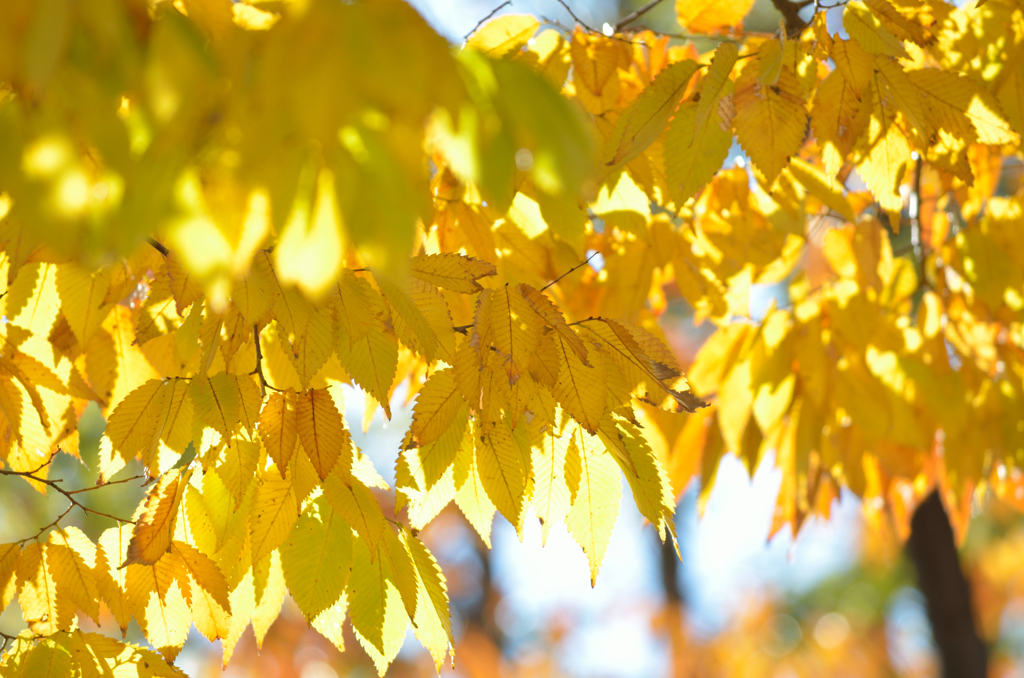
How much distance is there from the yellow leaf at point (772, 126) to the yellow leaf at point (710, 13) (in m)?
0.35

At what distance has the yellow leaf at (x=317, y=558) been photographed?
2.89ft

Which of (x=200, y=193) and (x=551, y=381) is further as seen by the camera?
(x=551, y=381)

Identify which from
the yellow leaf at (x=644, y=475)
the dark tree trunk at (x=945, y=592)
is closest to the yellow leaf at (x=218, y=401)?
the yellow leaf at (x=644, y=475)

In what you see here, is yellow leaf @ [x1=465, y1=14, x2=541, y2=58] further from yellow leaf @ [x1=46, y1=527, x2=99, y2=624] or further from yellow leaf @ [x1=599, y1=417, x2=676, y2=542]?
yellow leaf @ [x1=46, y1=527, x2=99, y2=624]

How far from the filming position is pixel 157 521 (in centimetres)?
88

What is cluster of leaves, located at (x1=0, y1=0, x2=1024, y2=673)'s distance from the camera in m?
0.46

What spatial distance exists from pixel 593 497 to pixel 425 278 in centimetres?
36

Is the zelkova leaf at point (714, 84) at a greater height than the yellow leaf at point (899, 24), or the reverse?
the yellow leaf at point (899, 24)

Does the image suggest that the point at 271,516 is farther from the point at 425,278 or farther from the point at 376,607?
the point at 425,278

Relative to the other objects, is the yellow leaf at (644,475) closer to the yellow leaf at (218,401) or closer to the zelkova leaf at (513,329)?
the zelkova leaf at (513,329)

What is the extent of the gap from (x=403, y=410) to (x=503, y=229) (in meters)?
0.54

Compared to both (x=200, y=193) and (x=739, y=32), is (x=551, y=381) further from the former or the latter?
(x=739, y=32)

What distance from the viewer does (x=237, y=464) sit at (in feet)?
2.93

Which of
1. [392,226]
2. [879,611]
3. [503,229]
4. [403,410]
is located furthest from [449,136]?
[879,611]
